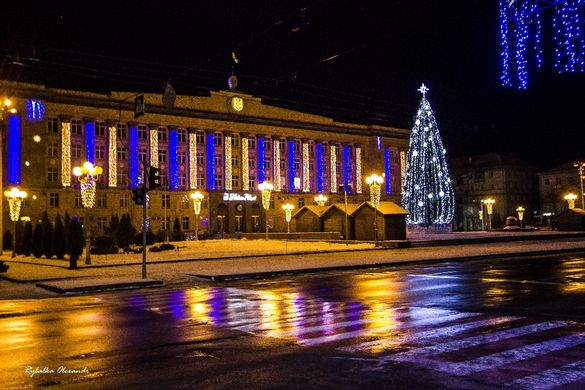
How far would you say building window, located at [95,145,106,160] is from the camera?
2977 inches

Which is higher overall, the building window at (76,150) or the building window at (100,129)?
the building window at (100,129)

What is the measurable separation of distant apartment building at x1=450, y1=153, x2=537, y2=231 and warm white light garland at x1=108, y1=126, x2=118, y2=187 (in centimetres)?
5605

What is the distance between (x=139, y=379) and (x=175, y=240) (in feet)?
171

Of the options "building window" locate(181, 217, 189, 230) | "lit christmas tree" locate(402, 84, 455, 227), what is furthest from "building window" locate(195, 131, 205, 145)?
"lit christmas tree" locate(402, 84, 455, 227)

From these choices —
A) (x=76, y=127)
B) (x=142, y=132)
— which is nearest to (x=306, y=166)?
(x=142, y=132)

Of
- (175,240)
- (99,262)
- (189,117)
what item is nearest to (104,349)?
(99,262)

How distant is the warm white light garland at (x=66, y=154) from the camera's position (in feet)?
232

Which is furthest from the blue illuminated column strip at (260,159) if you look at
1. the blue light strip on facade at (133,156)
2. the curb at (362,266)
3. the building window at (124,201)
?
the curb at (362,266)

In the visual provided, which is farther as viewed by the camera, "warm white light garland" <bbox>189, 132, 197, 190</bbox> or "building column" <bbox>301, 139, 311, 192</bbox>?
"building column" <bbox>301, 139, 311, 192</bbox>

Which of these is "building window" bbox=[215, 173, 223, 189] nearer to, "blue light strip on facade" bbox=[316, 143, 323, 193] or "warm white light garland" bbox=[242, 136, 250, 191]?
"warm white light garland" bbox=[242, 136, 250, 191]

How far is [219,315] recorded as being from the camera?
13.1m

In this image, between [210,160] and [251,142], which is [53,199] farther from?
[251,142]

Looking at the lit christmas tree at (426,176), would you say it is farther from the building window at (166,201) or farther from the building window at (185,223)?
the building window at (166,201)

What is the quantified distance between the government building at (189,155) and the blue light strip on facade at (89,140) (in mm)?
123
